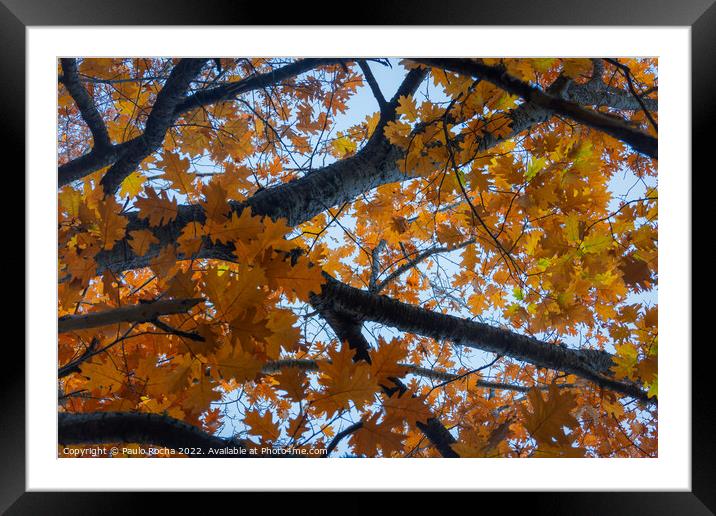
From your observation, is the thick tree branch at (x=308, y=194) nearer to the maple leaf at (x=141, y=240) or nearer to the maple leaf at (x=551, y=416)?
the maple leaf at (x=141, y=240)

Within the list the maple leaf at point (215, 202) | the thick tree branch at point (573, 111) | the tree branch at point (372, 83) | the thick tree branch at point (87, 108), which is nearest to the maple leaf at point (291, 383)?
A: the maple leaf at point (215, 202)

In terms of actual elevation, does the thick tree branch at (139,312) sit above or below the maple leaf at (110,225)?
below

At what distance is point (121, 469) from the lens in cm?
106

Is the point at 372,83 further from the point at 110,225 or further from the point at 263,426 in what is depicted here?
the point at 263,426

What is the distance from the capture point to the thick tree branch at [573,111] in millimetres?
810

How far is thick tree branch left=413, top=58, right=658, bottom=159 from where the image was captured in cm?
81

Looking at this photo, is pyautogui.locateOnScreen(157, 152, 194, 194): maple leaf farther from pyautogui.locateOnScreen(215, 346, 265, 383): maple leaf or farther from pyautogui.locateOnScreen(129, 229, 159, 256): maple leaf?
pyautogui.locateOnScreen(215, 346, 265, 383): maple leaf

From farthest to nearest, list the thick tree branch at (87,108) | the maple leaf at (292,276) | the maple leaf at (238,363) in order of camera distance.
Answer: the thick tree branch at (87,108), the maple leaf at (292,276), the maple leaf at (238,363)

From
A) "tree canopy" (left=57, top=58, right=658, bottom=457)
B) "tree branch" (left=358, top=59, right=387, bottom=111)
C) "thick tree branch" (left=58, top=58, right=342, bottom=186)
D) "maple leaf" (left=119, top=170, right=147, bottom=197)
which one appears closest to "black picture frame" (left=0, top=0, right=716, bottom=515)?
"tree canopy" (left=57, top=58, right=658, bottom=457)
